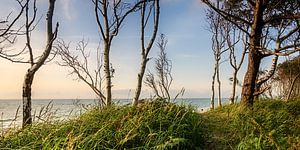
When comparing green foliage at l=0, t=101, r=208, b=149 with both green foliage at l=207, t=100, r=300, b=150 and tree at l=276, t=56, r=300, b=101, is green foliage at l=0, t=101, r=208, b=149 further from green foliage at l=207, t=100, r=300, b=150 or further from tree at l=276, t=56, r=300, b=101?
tree at l=276, t=56, r=300, b=101

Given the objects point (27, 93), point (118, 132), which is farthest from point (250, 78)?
point (27, 93)

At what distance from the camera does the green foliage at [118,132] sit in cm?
423

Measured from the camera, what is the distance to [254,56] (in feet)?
28.6

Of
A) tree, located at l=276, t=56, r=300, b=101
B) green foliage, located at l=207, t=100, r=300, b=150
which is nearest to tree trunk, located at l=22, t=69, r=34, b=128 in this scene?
green foliage, located at l=207, t=100, r=300, b=150

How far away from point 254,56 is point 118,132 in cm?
545

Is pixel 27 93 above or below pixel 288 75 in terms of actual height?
below

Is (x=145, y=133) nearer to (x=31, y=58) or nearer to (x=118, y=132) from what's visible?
(x=118, y=132)

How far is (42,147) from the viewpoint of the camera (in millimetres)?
4312

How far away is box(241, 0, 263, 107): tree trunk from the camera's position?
8.69 m

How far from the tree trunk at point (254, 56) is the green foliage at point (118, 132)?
369 cm

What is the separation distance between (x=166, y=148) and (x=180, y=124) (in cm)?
98

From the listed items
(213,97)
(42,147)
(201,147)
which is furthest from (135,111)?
(213,97)

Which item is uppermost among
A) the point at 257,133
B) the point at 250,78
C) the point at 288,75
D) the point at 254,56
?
the point at 288,75

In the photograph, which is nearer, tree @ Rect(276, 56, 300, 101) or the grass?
the grass
